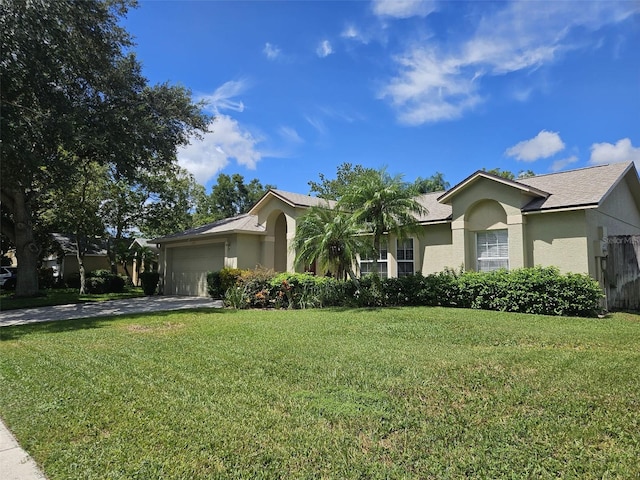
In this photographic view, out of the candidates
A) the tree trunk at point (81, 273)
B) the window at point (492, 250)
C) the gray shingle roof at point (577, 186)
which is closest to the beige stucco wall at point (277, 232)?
the window at point (492, 250)

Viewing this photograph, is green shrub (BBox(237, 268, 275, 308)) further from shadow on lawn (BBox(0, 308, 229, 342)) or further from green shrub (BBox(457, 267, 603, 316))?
green shrub (BBox(457, 267, 603, 316))

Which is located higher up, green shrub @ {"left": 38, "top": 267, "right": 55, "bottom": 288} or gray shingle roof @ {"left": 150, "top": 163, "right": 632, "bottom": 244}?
gray shingle roof @ {"left": 150, "top": 163, "right": 632, "bottom": 244}

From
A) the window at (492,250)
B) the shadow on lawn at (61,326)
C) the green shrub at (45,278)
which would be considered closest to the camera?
the shadow on lawn at (61,326)

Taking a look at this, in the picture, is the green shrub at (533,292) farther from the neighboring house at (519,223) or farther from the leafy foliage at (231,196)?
the leafy foliage at (231,196)

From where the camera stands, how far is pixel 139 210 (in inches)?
1291

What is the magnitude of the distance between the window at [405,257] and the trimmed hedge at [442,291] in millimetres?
2631

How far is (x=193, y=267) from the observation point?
78.1 feet

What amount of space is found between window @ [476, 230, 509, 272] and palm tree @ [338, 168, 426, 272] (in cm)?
293

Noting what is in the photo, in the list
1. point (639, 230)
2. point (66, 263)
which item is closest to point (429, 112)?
point (639, 230)

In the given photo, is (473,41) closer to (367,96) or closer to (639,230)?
(367,96)

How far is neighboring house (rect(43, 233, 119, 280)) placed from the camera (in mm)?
34312

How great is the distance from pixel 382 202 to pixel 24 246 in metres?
19.7

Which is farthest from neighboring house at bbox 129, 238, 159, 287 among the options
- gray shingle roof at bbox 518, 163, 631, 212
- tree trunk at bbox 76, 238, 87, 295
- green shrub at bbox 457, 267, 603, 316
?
gray shingle roof at bbox 518, 163, 631, 212

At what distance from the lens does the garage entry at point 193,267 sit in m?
22.5
